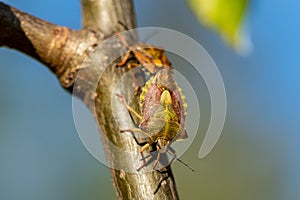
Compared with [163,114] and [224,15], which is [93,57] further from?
[163,114]

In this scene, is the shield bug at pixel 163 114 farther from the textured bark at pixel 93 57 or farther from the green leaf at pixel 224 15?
the green leaf at pixel 224 15

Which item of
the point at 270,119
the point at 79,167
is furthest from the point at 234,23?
the point at 270,119

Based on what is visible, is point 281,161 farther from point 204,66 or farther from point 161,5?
point 204,66

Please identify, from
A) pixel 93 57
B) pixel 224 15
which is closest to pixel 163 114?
pixel 224 15

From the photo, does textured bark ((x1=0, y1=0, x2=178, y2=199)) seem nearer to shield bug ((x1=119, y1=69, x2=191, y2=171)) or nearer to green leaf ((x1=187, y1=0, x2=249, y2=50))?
shield bug ((x1=119, y1=69, x2=191, y2=171))

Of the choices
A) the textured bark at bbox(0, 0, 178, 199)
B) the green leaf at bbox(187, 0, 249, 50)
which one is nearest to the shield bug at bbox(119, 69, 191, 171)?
the textured bark at bbox(0, 0, 178, 199)

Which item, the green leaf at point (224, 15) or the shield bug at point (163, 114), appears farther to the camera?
the green leaf at point (224, 15)

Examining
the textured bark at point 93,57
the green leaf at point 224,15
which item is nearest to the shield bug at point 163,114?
the textured bark at point 93,57
